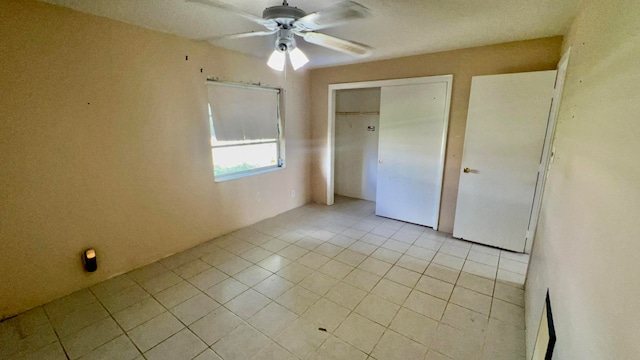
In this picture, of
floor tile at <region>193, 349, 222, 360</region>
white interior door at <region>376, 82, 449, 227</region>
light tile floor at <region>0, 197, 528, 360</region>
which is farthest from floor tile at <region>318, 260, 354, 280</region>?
white interior door at <region>376, 82, 449, 227</region>

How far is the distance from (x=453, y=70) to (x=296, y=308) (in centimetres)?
312

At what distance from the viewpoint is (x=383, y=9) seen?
1948mm

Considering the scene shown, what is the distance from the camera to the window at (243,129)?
125 inches

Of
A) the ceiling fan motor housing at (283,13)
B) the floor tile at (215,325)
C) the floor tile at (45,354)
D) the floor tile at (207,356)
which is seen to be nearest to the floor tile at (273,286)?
the floor tile at (215,325)

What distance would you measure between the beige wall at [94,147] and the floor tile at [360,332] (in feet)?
6.86

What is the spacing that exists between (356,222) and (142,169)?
9.00 ft

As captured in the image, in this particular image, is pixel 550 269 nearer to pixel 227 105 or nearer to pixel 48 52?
pixel 227 105

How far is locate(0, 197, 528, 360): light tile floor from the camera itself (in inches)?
67.9

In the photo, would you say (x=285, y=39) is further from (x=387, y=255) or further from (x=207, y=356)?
(x=387, y=255)

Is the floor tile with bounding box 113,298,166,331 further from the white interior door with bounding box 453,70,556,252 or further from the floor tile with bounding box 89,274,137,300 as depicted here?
the white interior door with bounding box 453,70,556,252

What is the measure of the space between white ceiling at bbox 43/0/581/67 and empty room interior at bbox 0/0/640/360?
0.03 meters

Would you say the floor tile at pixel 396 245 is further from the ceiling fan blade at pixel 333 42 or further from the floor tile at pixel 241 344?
the ceiling fan blade at pixel 333 42

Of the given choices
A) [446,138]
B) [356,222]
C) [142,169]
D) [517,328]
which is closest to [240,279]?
[142,169]

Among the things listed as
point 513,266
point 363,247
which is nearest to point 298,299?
point 363,247
